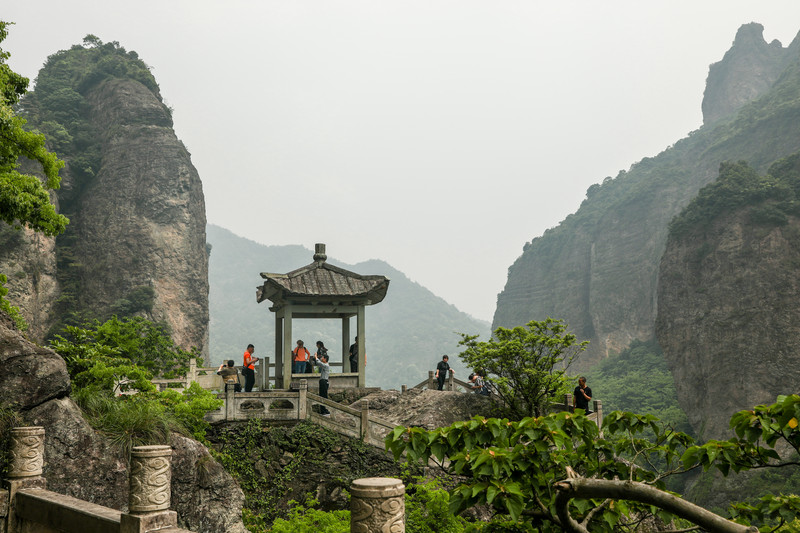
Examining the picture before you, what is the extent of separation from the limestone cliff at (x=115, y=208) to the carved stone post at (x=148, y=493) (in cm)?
3196

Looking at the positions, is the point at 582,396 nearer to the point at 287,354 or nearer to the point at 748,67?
the point at 287,354

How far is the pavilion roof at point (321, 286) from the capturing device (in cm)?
1616

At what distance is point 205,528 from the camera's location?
435 inches

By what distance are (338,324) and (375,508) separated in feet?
540

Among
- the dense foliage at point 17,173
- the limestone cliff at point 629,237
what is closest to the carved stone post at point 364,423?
the dense foliage at point 17,173

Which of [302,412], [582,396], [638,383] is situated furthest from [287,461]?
[638,383]

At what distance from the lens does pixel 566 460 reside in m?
4.12

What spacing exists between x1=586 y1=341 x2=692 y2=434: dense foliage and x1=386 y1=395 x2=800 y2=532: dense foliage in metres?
47.8

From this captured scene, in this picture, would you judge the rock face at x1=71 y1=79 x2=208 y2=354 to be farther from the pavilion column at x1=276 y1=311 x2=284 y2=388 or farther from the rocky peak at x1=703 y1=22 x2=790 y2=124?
the rocky peak at x1=703 y1=22 x2=790 y2=124

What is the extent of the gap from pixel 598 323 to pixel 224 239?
5374 inches

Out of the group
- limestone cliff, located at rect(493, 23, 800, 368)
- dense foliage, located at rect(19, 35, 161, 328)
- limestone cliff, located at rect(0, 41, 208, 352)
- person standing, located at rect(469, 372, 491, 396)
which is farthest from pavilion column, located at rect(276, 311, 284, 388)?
limestone cliff, located at rect(493, 23, 800, 368)

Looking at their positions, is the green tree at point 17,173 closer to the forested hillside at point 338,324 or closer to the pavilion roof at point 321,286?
the pavilion roof at point 321,286

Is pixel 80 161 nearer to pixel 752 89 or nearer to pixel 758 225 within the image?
pixel 758 225

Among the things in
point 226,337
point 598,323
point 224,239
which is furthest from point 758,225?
point 224,239
